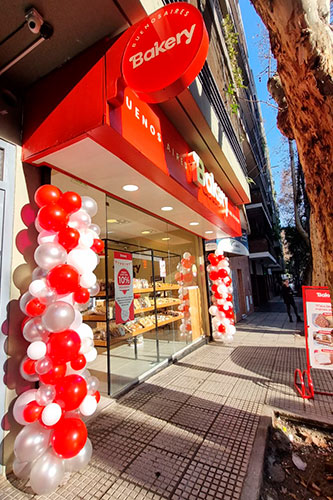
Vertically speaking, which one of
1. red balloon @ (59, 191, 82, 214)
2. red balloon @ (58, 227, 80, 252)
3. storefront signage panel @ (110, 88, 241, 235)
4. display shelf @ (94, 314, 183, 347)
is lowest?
display shelf @ (94, 314, 183, 347)

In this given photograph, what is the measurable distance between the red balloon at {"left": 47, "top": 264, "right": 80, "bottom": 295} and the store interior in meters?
1.70

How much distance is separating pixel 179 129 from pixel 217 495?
464 cm

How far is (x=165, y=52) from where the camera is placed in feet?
6.98

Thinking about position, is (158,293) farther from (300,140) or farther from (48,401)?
(300,140)

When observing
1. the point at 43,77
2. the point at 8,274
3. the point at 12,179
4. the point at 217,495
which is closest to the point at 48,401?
the point at 8,274

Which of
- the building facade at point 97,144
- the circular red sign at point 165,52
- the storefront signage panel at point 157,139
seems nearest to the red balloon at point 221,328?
the building facade at point 97,144

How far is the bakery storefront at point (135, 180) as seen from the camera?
2.18 metres

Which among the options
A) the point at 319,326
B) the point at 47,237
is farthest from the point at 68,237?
the point at 319,326

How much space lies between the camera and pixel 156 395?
4.09 m

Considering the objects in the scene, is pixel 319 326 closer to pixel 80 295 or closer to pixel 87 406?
pixel 87 406

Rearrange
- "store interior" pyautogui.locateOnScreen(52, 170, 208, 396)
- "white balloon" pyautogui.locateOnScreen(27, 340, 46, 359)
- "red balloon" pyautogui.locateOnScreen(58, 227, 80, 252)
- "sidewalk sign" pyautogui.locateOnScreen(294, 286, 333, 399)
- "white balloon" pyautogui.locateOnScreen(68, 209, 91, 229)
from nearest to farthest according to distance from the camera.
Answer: "white balloon" pyautogui.locateOnScreen(27, 340, 46, 359), "red balloon" pyautogui.locateOnScreen(58, 227, 80, 252), "white balloon" pyautogui.locateOnScreen(68, 209, 91, 229), "sidewalk sign" pyautogui.locateOnScreen(294, 286, 333, 399), "store interior" pyautogui.locateOnScreen(52, 170, 208, 396)

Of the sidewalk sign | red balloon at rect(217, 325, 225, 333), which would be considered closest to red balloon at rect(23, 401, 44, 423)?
the sidewalk sign

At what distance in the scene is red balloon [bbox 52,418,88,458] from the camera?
2051mm

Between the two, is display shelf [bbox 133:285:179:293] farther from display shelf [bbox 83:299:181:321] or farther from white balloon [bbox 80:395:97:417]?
white balloon [bbox 80:395:97:417]
